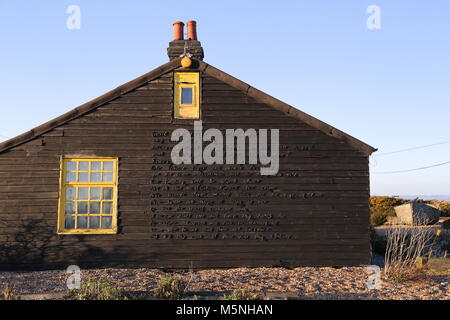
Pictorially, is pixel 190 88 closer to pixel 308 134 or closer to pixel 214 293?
pixel 308 134

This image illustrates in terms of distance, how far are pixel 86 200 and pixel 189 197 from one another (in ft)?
8.86

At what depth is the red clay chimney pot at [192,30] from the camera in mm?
12242

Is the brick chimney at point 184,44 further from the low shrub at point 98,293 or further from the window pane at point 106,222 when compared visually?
the low shrub at point 98,293

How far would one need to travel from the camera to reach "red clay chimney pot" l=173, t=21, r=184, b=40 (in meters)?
12.2

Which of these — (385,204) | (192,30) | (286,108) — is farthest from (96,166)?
(385,204)

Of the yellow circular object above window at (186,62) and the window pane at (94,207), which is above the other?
the yellow circular object above window at (186,62)

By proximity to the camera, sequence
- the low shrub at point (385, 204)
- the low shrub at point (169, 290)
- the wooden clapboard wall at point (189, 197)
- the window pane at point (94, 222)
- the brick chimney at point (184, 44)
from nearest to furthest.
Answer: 1. the low shrub at point (169, 290)
2. the wooden clapboard wall at point (189, 197)
3. the window pane at point (94, 222)
4. the brick chimney at point (184, 44)
5. the low shrub at point (385, 204)

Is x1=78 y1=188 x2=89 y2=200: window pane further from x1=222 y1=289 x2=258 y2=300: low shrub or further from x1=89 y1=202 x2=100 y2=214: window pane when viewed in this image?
x1=222 y1=289 x2=258 y2=300: low shrub

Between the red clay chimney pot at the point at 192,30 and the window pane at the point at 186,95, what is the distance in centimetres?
168

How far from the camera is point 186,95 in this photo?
1165 cm

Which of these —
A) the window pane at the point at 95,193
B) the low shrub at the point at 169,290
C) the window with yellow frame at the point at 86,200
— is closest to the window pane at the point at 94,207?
the window with yellow frame at the point at 86,200

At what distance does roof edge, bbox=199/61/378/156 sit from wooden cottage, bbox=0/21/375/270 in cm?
3
